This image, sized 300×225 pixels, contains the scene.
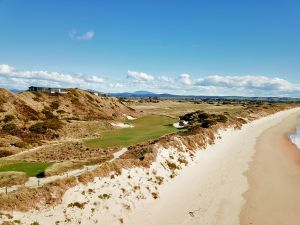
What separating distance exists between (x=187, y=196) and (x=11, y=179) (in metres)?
17.1

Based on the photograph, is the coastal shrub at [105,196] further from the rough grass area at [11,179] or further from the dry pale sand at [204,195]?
the rough grass area at [11,179]

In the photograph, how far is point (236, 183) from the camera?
36594mm

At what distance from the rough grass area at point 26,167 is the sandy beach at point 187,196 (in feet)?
32.4

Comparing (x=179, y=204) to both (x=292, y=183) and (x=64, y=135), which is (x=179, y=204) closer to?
(x=292, y=183)

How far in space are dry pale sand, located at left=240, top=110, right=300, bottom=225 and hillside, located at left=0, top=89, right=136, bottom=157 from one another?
35.8m

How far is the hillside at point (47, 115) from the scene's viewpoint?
59.1 meters


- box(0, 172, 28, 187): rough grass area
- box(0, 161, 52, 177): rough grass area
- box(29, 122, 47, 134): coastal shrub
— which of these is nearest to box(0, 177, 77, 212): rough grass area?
box(0, 172, 28, 187): rough grass area

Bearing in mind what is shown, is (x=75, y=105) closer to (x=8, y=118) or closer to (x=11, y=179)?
(x=8, y=118)

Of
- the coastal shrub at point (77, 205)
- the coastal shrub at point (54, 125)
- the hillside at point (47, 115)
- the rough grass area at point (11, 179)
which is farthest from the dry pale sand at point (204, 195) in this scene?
the coastal shrub at point (54, 125)

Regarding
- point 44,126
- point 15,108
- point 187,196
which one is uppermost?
point 15,108

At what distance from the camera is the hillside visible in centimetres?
5912

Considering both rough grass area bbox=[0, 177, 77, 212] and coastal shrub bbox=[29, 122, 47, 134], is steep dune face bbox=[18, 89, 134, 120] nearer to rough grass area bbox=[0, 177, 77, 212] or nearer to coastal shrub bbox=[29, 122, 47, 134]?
coastal shrub bbox=[29, 122, 47, 134]

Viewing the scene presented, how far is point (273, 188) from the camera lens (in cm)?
3503

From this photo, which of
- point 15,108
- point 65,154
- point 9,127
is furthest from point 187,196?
point 15,108
